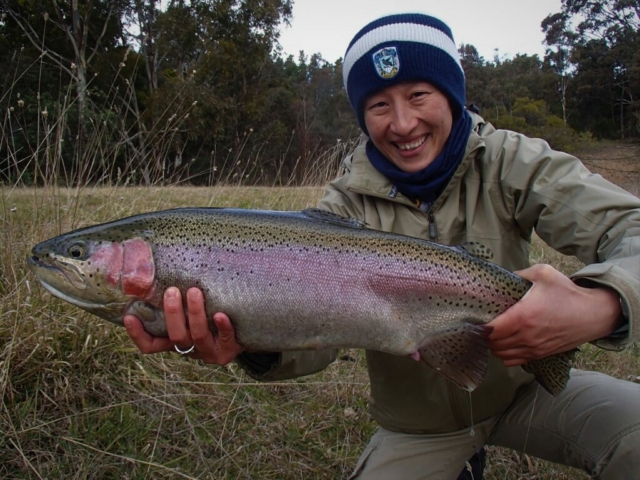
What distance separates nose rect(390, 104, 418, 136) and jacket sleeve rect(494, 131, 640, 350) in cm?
45

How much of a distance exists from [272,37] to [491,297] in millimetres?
27020

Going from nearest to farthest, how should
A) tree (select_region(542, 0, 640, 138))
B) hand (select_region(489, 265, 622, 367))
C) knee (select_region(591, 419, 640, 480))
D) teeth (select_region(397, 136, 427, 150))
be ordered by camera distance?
hand (select_region(489, 265, 622, 367))
knee (select_region(591, 419, 640, 480))
teeth (select_region(397, 136, 427, 150))
tree (select_region(542, 0, 640, 138))

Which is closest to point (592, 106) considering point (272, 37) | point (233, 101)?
point (272, 37)

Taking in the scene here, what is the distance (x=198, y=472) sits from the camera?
8.28 feet

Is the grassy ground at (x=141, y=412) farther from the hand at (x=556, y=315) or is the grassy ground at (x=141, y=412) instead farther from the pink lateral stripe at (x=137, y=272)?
the hand at (x=556, y=315)

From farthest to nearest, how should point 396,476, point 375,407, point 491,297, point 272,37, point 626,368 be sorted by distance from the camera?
point 272,37
point 626,368
point 375,407
point 396,476
point 491,297

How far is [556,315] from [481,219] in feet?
2.55

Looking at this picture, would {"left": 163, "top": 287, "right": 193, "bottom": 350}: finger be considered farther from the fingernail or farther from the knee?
the knee

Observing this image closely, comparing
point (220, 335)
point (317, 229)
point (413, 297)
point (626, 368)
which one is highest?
point (317, 229)

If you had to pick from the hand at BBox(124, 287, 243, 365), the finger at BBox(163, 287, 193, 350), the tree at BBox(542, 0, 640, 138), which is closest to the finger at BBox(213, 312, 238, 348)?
the hand at BBox(124, 287, 243, 365)

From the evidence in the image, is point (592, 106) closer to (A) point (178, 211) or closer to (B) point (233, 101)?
(B) point (233, 101)

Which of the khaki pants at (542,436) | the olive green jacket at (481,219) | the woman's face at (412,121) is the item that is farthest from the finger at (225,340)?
the woman's face at (412,121)

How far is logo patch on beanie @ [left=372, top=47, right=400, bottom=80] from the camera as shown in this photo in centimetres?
247

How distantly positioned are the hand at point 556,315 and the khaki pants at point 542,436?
0.64m
